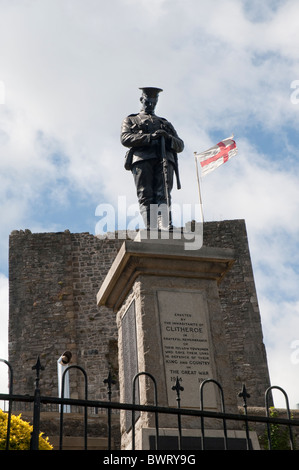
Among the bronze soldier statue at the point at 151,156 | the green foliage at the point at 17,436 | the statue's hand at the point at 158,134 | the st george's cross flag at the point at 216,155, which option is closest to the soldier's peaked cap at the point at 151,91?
the bronze soldier statue at the point at 151,156

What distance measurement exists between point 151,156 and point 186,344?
7.42 ft

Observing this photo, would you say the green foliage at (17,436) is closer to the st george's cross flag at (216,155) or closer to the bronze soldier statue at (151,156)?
the bronze soldier statue at (151,156)

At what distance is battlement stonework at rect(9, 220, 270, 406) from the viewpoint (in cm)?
2497

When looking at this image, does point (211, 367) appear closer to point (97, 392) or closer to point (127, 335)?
point (127, 335)

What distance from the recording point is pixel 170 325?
7.38 m

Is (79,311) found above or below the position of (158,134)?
above

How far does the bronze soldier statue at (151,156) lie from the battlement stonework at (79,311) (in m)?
16.2

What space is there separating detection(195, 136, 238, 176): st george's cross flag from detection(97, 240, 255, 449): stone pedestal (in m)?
15.6

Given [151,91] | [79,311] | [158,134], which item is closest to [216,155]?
[79,311]

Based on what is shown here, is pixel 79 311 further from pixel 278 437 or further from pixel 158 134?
pixel 158 134

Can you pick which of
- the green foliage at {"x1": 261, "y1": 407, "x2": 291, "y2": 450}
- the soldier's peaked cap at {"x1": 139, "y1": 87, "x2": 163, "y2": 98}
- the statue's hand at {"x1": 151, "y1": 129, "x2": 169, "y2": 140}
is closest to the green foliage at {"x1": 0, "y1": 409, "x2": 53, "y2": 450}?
the statue's hand at {"x1": 151, "y1": 129, "x2": 169, "y2": 140}

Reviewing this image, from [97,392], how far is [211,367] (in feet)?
57.5

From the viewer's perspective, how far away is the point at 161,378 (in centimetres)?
706

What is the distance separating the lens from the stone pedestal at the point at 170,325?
7.09 metres
